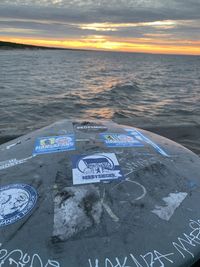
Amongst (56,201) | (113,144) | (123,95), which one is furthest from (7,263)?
(123,95)

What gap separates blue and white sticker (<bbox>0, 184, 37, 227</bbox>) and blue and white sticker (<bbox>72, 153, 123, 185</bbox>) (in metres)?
0.42

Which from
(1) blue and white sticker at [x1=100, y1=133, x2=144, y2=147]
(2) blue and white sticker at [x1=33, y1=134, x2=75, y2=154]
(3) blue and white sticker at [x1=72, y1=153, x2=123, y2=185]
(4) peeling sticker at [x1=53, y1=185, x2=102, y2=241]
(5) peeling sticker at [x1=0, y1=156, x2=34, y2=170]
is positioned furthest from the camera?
(1) blue and white sticker at [x1=100, y1=133, x2=144, y2=147]

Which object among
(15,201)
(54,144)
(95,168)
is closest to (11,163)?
(54,144)

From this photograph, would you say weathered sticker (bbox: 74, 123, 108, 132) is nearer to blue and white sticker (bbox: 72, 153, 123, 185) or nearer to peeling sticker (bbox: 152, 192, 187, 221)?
blue and white sticker (bbox: 72, 153, 123, 185)

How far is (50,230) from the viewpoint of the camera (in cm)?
304

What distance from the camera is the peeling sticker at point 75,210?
3.03 metres

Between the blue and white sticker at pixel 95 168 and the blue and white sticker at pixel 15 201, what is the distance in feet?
1.38

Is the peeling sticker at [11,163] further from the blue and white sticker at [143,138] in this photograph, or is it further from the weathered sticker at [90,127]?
the blue and white sticker at [143,138]

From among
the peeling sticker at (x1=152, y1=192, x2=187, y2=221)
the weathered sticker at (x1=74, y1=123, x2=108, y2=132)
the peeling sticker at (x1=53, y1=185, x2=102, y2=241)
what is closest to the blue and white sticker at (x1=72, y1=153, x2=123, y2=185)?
the peeling sticker at (x1=53, y1=185, x2=102, y2=241)

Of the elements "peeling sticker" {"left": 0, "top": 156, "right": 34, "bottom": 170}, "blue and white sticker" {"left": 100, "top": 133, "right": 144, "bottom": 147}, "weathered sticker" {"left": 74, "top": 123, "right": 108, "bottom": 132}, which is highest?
"blue and white sticker" {"left": 100, "top": 133, "right": 144, "bottom": 147}

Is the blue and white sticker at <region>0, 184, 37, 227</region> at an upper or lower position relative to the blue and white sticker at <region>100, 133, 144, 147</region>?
lower

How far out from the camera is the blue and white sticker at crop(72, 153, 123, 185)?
11.8 ft

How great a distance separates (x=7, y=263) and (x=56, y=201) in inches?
26.8

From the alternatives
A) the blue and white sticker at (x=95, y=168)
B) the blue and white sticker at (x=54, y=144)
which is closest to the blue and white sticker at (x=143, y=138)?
the blue and white sticker at (x=95, y=168)
